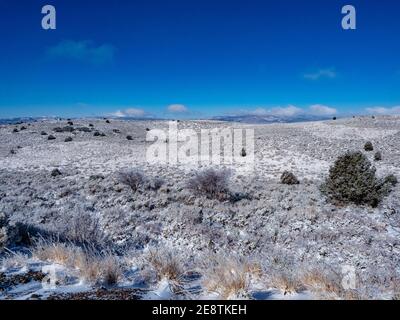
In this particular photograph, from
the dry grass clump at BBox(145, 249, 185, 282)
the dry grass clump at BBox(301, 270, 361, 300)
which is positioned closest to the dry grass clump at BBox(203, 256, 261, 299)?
the dry grass clump at BBox(145, 249, 185, 282)

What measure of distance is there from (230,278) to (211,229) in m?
8.13

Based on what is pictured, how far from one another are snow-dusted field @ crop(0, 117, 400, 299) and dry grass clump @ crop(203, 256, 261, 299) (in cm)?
1

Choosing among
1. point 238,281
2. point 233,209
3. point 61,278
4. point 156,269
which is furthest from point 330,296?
point 233,209

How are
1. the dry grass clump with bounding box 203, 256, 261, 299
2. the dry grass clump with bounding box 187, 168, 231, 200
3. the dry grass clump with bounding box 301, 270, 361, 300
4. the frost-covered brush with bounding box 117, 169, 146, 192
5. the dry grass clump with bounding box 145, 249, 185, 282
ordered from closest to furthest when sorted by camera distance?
the dry grass clump with bounding box 301, 270, 361, 300
the dry grass clump with bounding box 203, 256, 261, 299
the dry grass clump with bounding box 145, 249, 185, 282
the dry grass clump with bounding box 187, 168, 231, 200
the frost-covered brush with bounding box 117, 169, 146, 192

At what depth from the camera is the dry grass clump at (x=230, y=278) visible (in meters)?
4.24

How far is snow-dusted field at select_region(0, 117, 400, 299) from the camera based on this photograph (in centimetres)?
449

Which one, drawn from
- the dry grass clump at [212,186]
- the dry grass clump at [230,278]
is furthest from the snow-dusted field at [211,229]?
the dry grass clump at [212,186]

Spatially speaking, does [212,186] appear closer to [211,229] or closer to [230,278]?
[211,229]

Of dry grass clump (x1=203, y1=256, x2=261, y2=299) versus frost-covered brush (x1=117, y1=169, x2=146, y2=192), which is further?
frost-covered brush (x1=117, y1=169, x2=146, y2=192)

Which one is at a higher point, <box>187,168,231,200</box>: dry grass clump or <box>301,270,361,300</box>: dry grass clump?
<box>301,270,361,300</box>: dry grass clump

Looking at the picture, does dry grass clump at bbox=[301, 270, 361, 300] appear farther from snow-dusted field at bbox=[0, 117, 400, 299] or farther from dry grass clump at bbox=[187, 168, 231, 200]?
dry grass clump at bbox=[187, 168, 231, 200]

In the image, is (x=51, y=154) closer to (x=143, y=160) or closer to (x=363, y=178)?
(x=143, y=160)

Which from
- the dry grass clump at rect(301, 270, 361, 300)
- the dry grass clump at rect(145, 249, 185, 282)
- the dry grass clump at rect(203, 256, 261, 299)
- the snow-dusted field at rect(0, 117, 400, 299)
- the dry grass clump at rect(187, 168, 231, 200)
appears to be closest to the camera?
the dry grass clump at rect(301, 270, 361, 300)

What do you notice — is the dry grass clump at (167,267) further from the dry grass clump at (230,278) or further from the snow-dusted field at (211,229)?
the dry grass clump at (230,278)
